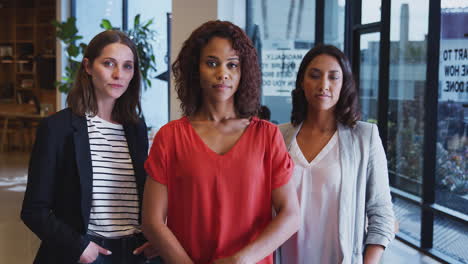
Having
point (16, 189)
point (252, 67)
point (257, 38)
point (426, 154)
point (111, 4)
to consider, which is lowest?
point (16, 189)

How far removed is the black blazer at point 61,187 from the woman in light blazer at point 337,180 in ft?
2.18

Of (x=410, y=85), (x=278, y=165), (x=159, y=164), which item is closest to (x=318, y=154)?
(x=278, y=165)

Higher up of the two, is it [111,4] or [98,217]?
[111,4]

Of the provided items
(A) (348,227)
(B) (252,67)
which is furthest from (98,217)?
(A) (348,227)

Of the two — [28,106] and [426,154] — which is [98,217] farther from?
[28,106]

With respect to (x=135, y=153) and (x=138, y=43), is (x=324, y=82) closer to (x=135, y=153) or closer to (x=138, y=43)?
(x=135, y=153)

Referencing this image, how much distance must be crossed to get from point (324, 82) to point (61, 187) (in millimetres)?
917

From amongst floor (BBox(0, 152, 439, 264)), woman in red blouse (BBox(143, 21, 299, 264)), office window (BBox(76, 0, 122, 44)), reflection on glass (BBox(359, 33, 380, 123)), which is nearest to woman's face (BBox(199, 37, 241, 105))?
woman in red blouse (BBox(143, 21, 299, 264))

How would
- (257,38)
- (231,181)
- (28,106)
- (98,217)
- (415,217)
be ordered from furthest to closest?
(28,106), (257,38), (415,217), (98,217), (231,181)

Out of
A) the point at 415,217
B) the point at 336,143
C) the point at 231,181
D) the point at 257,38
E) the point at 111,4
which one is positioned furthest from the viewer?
the point at 111,4

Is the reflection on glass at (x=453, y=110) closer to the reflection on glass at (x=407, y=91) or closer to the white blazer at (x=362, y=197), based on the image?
the reflection on glass at (x=407, y=91)

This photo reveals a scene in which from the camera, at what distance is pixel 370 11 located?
5613 mm

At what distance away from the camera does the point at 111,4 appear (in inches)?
393

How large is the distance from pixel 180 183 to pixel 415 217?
4.32 meters
